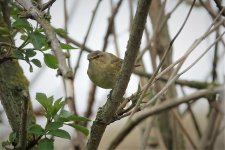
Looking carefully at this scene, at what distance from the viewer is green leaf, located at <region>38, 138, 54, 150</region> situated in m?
1.64

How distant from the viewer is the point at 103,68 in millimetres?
2838

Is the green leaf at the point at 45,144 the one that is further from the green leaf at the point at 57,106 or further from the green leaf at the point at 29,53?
the green leaf at the point at 29,53

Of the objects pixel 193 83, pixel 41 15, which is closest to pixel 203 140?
pixel 41 15

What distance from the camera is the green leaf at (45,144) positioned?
164 cm

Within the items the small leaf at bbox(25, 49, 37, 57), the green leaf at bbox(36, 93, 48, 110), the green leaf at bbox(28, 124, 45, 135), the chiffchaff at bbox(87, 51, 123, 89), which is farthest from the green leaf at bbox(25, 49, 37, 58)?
the chiffchaff at bbox(87, 51, 123, 89)

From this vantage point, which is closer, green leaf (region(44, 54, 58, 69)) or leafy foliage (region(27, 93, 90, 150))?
A: leafy foliage (region(27, 93, 90, 150))

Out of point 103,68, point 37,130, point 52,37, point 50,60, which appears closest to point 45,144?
point 37,130

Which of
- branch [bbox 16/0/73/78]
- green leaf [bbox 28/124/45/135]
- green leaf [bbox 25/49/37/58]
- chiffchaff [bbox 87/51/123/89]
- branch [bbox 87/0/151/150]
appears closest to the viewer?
branch [bbox 16/0/73/78]

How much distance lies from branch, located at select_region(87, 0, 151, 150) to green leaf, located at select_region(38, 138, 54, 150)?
12cm

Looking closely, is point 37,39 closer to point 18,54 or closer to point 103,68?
point 18,54

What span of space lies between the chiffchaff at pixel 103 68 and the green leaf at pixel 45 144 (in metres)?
1.06

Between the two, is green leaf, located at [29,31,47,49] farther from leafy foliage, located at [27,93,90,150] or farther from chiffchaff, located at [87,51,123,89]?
chiffchaff, located at [87,51,123,89]

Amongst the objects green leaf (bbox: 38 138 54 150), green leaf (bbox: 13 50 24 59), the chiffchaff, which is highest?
the chiffchaff

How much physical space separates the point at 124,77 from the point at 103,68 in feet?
4.64
